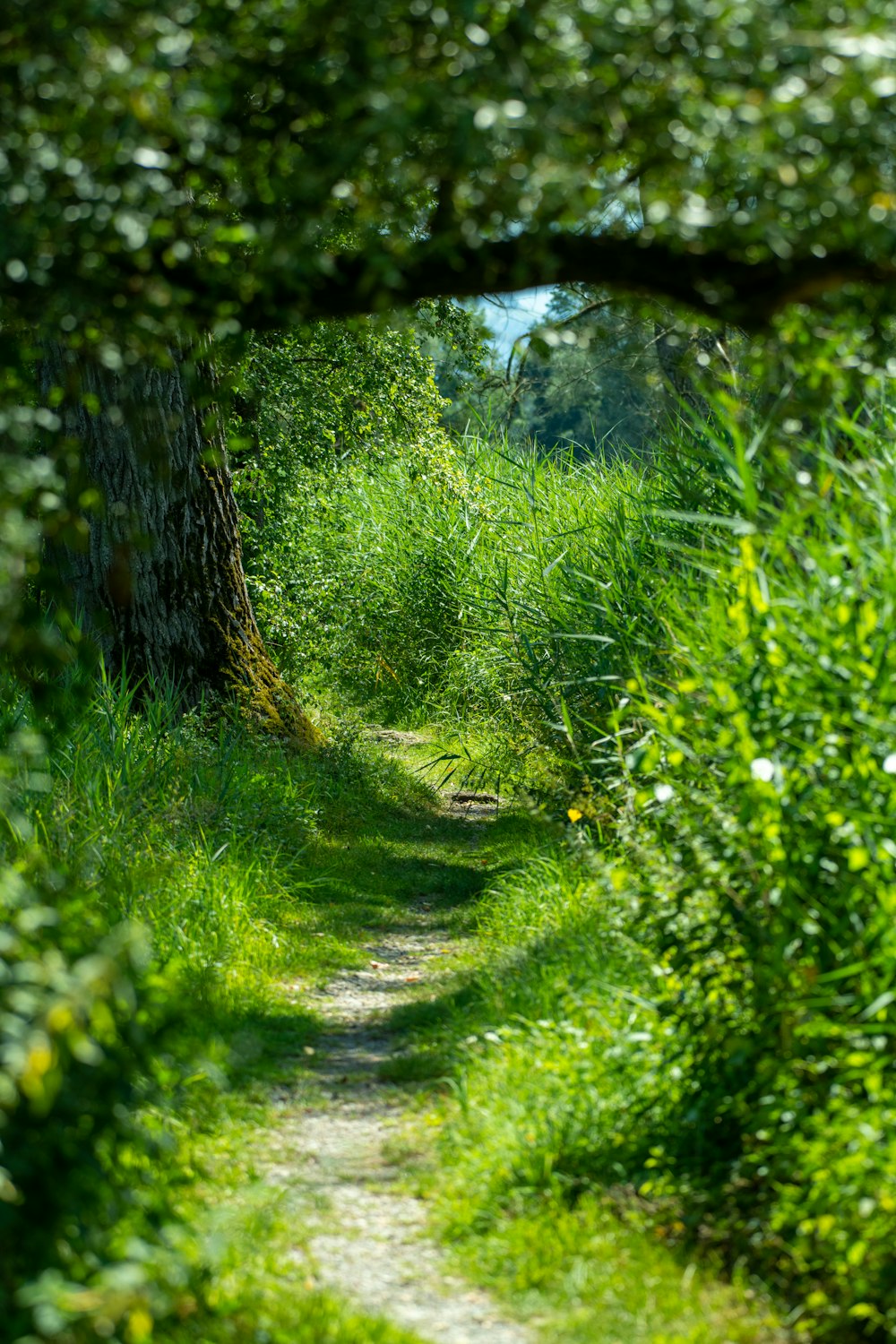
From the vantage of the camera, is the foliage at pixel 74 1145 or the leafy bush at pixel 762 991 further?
the leafy bush at pixel 762 991

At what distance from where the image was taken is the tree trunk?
9.02 metres

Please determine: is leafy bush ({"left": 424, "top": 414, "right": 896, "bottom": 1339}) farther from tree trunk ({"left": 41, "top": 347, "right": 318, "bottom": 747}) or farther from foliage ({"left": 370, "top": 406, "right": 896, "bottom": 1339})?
tree trunk ({"left": 41, "top": 347, "right": 318, "bottom": 747})

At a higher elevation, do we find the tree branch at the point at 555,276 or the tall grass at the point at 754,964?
the tree branch at the point at 555,276

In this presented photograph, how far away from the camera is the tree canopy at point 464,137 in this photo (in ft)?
9.56

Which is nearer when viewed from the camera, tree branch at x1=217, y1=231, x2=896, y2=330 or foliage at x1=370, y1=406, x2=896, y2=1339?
tree branch at x1=217, y1=231, x2=896, y2=330

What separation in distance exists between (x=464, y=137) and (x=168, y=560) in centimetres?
681

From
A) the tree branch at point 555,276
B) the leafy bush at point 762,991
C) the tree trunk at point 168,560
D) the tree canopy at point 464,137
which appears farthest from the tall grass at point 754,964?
the tree trunk at point 168,560

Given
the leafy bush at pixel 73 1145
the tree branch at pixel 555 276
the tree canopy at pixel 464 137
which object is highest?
the tree canopy at pixel 464 137

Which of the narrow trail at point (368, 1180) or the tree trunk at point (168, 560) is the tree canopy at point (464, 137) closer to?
the narrow trail at point (368, 1180)

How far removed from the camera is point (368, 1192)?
462 cm

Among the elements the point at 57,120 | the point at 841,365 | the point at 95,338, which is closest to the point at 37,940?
the point at 95,338

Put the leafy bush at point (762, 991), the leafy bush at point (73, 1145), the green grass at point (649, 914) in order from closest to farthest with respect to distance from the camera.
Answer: the leafy bush at point (73, 1145)
the leafy bush at point (762, 991)
the green grass at point (649, 914)

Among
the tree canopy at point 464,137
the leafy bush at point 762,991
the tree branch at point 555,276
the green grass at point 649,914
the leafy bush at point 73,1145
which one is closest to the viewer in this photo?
the leafy bush at point 73,1145

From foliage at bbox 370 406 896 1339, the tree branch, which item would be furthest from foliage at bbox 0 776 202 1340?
the tree branch
